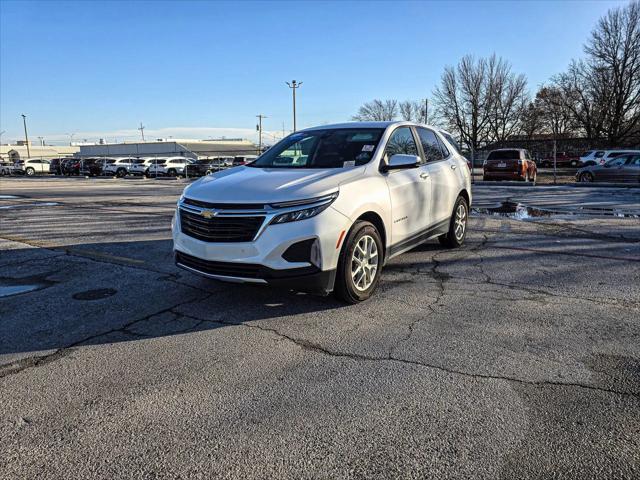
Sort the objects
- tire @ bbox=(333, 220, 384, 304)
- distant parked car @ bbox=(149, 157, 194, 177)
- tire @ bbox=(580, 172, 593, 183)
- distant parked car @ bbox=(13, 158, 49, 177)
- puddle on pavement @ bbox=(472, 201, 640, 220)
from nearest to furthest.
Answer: tire @ bbox=(333, 220, 384, 304) < puddle on pavement @ bbox=(472, 201, 640, 220) < tire @ bbox=(580, 172, 593, 183) < distant parked car @ bbox=(149, 157, 194, 177) < distant parked car @ bbox=(13, 158, 49, 177)

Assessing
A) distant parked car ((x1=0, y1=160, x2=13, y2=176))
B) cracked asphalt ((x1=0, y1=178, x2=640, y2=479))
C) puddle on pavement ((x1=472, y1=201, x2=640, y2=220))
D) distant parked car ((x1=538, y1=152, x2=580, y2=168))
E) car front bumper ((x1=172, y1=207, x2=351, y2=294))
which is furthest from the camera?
distant parked car ((x1=0, y1=160, x2=13, y2=176))

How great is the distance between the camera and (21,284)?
555 centimetres

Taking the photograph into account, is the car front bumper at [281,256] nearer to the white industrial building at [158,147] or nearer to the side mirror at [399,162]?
the side mirror at [399,162]

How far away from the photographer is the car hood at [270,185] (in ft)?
13.7

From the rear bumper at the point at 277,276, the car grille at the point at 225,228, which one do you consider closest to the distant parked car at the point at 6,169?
the car grille at the point at 225,228

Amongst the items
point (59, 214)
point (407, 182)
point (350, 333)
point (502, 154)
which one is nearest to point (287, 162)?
Result: point (407, 182)

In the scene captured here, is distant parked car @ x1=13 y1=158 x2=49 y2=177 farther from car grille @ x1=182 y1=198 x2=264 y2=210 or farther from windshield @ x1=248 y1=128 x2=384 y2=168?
car grille @ x1=182 y1=198 x2=264 y2=210

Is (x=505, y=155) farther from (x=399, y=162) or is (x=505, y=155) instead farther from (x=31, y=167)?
(x=31, y=167)

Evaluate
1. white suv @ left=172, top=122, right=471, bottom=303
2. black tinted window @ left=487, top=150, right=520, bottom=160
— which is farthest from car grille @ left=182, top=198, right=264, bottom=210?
black tinted window @ left=487, top=150, right=520, bottom=160

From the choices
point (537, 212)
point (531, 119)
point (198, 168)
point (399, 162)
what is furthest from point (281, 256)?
point (531, 119)

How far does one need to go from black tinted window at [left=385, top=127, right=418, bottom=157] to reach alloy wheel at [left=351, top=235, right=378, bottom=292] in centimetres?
125

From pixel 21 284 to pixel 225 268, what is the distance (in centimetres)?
294

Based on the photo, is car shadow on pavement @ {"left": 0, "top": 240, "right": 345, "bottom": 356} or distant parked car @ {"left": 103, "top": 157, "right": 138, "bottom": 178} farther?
distant parked car @ {"left": 103, "top": 157, "right": 138, "bottom": 178}

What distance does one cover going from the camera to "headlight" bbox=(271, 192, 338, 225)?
160 inches
